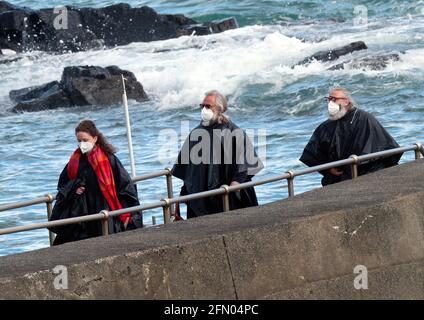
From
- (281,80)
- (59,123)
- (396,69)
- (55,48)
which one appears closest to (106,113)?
(59,123)

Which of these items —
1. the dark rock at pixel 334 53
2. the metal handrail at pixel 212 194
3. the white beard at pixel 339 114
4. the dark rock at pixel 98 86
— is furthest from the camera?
the dark rock at pixel 334 53

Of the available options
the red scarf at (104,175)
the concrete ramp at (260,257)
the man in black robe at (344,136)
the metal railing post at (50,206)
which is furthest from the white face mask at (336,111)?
the concrete ramp at (260,257)

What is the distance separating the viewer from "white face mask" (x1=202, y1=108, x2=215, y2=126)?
1073 centimetres

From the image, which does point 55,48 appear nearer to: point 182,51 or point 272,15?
point 182,51

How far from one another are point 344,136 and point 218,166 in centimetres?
107

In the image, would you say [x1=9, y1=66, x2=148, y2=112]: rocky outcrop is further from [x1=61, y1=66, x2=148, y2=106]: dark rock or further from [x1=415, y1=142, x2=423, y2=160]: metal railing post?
[x1=415, y1=142, x2=423, y2=160]: metal railing post

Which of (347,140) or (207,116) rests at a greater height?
(207,116)

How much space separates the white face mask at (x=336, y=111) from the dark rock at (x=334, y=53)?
20.6 m

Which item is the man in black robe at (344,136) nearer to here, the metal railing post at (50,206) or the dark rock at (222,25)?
the metal railing post at (50,206)

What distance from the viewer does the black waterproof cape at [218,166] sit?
415 inches

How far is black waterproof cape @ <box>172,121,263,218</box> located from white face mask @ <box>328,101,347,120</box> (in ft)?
2.80

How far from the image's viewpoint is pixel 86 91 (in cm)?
2989

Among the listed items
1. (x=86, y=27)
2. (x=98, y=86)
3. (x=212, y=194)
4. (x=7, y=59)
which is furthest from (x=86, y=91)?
(x=212, y=194)

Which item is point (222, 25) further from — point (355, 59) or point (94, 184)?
point (94, 184)
